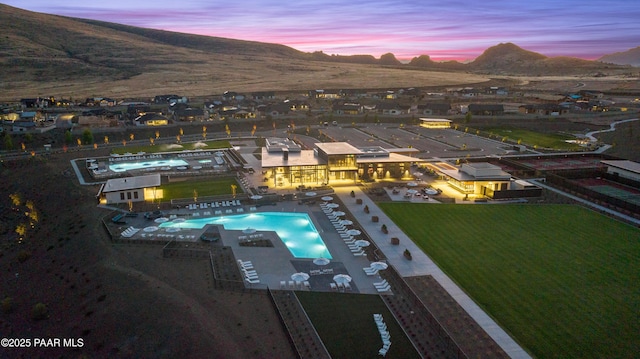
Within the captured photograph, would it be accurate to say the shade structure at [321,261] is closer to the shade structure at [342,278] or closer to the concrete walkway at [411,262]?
the shade structure at [342,278]

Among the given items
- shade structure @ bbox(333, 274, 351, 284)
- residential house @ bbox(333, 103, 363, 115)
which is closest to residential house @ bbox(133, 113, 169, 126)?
residential house @ bbox(333, 103, 363, 115)

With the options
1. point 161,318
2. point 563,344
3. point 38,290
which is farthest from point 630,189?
point 38,290

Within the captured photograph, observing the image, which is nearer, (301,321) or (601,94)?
(301,321)

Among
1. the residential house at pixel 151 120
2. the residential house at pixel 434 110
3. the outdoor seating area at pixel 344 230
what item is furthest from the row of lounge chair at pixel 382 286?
the residential house at pixel 434 110

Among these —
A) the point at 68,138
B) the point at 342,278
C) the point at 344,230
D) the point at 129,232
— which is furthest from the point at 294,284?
the point at 68,138

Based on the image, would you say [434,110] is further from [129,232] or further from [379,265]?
[129,232]

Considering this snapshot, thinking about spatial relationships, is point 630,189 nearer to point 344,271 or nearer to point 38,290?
point 344,271
